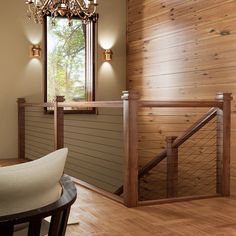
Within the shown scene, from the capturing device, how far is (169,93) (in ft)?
21.6

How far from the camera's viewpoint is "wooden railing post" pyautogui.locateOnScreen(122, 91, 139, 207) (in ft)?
13.3

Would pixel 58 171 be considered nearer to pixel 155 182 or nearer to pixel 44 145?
pixel 155 182

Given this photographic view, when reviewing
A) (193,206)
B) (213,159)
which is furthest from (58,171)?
(213,159)

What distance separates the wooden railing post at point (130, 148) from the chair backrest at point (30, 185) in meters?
2.57

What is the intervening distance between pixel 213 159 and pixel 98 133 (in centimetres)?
265

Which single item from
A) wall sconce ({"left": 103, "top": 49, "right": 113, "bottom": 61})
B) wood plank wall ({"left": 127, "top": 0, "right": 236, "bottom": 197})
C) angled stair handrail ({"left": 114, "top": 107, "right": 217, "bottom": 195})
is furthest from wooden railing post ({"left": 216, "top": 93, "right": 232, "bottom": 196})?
wall sconce ({"left": 103, "top": 49, "right": 113, "bottom": 61})

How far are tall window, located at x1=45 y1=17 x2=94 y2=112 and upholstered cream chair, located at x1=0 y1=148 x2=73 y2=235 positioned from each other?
20.0 feet

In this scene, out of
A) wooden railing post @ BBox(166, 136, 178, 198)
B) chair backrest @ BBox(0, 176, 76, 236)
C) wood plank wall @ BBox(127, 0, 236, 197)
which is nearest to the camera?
chair backrest @ BBox(0, 176, 76, 236)

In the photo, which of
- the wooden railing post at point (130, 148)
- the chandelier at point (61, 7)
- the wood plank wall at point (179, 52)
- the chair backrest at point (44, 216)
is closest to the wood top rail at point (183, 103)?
the wooden railing post at point (130, 148)

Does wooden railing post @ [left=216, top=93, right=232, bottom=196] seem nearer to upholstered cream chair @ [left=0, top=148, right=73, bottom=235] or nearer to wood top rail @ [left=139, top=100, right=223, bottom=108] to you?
wood top rail @ [left=139, top=100, right=223, bottom=108]

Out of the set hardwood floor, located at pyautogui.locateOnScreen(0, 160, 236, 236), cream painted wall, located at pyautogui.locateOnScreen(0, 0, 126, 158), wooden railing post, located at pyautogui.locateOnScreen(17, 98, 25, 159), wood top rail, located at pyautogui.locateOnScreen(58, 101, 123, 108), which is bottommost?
hardwood floor, located at pyautogui.locateOnScreen(0, 160, 236, 236)

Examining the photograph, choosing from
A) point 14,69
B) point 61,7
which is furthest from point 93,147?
point 61,7

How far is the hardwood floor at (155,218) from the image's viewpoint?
3.28 m

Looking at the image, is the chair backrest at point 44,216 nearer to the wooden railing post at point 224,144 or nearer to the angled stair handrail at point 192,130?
the wooden railing post at point 224,144
